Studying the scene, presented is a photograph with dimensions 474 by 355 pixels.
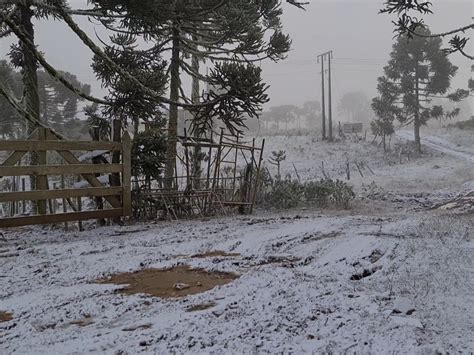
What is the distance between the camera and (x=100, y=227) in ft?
26.1

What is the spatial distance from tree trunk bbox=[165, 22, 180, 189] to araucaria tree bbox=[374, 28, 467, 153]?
24.2 m

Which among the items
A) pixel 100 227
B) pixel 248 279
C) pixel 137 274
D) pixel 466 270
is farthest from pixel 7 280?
pixel 466 270

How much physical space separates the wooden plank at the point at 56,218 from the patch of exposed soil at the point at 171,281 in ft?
10.1

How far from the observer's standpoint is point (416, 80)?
102 ft

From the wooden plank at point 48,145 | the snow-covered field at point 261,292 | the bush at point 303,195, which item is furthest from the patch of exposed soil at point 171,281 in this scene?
the bush at point 303,195

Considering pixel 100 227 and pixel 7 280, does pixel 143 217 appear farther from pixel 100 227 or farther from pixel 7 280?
pixel 7 280

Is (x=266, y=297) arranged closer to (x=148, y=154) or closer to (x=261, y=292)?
(x=261, y=292)

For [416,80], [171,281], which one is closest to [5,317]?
[171,281]

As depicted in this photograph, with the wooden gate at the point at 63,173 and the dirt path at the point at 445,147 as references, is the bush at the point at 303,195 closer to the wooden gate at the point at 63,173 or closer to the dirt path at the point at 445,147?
the wooden gate at the point at 63,173

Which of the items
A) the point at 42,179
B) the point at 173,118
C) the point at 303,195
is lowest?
the point at 303,195

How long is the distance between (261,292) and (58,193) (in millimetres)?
4898

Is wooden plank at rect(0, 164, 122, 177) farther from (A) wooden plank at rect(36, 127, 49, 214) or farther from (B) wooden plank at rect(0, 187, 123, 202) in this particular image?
(B) wooden plank at rect(0, 187, 123, 202)

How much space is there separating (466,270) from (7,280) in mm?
5025

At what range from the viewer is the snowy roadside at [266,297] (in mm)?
2828
